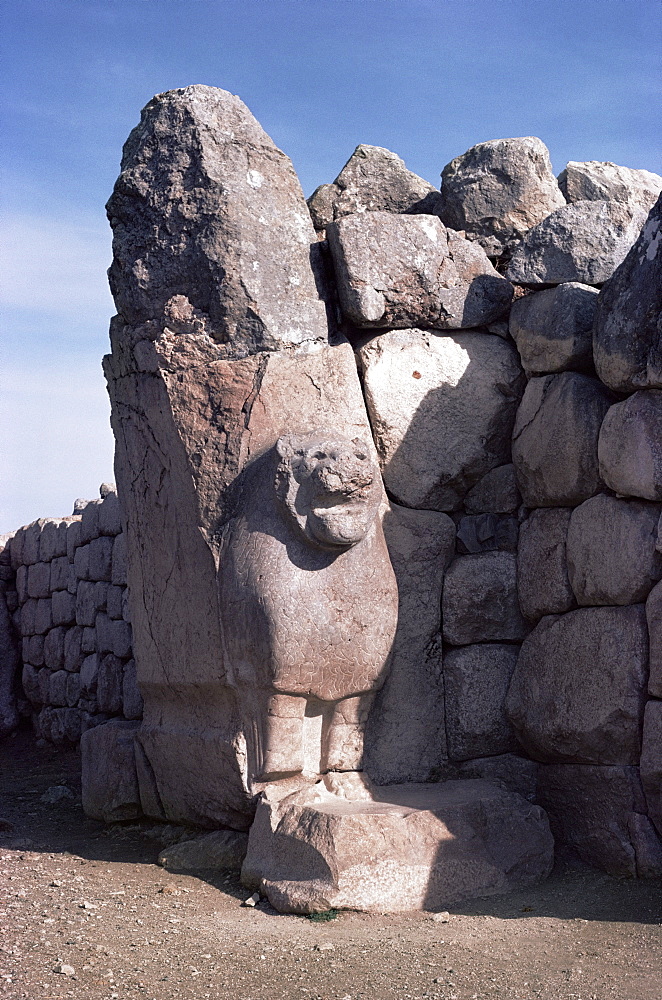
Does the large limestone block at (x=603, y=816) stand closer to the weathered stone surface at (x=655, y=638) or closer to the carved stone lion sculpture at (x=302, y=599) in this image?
the weathered stone surface at (x=655, y=638)

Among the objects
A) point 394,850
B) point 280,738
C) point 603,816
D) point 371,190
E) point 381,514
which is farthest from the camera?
point 371,190

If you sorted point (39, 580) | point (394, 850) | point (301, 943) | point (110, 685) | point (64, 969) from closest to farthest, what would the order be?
point (64, 969), point (301, 943), point (394, 850), point (110, 685), point (39, 580)

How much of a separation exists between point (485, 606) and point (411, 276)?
4.54 feet

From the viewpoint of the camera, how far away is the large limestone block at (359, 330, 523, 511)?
421cm

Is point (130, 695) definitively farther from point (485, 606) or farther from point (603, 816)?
point (603, 816)

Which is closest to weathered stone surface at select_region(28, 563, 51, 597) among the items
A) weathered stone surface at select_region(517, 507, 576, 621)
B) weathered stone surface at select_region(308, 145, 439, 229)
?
weathered stone surface at select_region(308, 145, 439, 229)

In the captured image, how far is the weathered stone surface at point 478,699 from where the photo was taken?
13.3 feet

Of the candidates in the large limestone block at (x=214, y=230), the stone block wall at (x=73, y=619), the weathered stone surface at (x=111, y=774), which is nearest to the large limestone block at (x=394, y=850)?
the weathered stone surface at (x=111, y=774)

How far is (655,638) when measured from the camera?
11.2ft


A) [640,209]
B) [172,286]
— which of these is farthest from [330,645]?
[640,209]

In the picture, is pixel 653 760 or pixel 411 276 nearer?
pixel 653 760

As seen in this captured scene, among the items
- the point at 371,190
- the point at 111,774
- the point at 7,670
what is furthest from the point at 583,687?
the point at 7,670

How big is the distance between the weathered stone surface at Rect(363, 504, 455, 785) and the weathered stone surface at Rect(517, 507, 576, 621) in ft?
1.11

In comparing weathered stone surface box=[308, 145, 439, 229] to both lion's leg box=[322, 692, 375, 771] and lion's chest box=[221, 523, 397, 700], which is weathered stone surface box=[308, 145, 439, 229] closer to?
lion's chest box=[221, 523, 397, 700]
